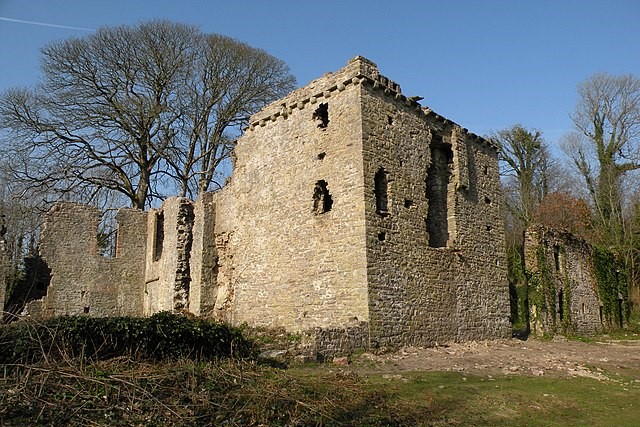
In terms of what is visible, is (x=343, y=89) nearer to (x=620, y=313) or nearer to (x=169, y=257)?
(x=169, y=257)

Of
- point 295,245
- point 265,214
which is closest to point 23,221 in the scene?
point 265,214

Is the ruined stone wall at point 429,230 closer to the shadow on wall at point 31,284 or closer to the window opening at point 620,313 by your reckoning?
the window opening at point 620,313

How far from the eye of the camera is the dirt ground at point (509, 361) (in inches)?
458

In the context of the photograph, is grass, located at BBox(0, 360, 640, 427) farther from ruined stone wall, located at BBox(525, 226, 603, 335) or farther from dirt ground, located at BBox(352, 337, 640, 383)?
ruined stone wall, located at BBox(525, 226, 603, 335)

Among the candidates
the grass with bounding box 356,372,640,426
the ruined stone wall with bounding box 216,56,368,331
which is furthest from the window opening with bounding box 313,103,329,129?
the grass with bounding box 356,372,640,426

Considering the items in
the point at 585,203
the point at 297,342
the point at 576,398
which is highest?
the point at 585,203

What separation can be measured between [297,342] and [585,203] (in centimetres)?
2675

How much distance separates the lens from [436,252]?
606 inches

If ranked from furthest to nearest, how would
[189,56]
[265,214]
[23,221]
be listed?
1. [189,56]
2. [23,221]
3. [265,214]

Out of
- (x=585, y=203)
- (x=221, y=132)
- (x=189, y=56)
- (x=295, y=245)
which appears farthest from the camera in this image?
(x=585, y=203)

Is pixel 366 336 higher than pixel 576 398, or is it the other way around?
pixel 366 336

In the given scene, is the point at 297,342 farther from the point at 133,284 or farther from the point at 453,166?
the point at 133,284

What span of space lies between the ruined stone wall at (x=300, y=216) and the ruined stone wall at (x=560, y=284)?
10.6m

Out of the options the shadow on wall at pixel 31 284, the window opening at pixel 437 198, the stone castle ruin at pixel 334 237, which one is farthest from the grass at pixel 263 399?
the shadow on wall at pixel 31 284
